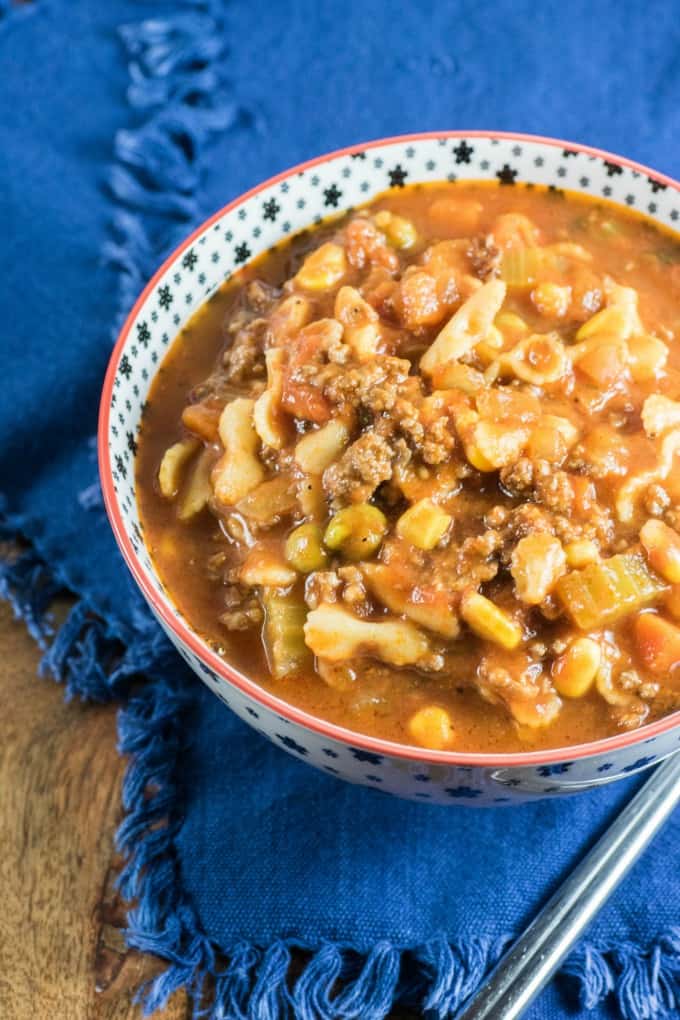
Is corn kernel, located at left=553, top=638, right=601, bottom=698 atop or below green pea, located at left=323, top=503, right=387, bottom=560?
atop

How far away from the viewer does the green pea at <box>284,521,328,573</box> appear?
317 cm

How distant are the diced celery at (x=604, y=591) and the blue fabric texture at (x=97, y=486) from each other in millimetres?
765

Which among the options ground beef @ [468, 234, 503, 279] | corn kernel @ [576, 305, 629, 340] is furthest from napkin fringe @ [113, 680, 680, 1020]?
ground beef @ [468, 234, 503, 279]

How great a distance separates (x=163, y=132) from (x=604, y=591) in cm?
278

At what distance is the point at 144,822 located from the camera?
139 inches

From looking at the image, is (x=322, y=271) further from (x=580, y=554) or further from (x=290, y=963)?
(x=290, y=963)

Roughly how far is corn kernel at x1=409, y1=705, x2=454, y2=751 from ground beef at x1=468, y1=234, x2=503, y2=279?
149 cm

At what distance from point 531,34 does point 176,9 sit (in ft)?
5.06

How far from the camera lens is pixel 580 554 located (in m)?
3.02

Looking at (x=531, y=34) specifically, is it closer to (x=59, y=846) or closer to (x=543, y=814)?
(x=543, y=814)

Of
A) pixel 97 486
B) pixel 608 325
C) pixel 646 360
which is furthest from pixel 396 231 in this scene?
pixel 97 486

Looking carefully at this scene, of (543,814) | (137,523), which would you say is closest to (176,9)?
(137,523)

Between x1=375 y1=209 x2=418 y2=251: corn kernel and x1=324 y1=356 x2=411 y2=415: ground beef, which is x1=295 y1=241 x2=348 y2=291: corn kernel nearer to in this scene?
x1=375 y1=209 x2=418 y2=251: corn kernel

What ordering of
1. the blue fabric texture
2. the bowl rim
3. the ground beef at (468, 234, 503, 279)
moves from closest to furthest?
the bowl rim, the blue fabric texture, the ground beef at (468, 234, 503, 279)
